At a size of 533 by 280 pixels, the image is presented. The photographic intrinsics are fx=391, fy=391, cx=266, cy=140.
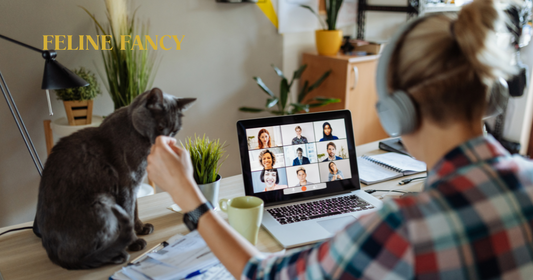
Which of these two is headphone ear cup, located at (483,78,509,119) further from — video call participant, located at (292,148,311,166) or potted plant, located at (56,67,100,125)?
potted plant, located at (56,67,100,125)

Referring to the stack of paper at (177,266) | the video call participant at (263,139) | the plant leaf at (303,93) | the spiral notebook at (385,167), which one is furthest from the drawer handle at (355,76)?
the stack of paper at (177,266)

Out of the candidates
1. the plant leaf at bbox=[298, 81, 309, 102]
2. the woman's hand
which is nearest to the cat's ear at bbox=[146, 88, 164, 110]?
the woman's hand

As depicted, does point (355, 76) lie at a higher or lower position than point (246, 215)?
higher

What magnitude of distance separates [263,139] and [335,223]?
340 mm

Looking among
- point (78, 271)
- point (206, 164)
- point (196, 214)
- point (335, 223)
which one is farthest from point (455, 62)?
point (78, 271)

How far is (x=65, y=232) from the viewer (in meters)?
0.93

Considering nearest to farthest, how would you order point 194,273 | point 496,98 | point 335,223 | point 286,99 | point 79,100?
1. point 496,98
2. point 194,273
3. point 335,223
4. point 79,100
5. point 286,99

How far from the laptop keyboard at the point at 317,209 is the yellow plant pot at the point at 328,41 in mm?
1923

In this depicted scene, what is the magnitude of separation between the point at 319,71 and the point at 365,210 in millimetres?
2010

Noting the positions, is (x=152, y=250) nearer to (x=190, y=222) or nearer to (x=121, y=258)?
(x=121, y=258)

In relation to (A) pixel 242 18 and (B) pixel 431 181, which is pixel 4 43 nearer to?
(A) pixel 242 18

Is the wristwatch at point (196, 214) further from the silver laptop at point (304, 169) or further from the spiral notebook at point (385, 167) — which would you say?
the spiral notebook at point (385, 167)

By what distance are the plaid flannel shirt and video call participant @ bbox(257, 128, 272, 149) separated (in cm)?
68

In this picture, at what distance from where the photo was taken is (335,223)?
1139 millimetres
